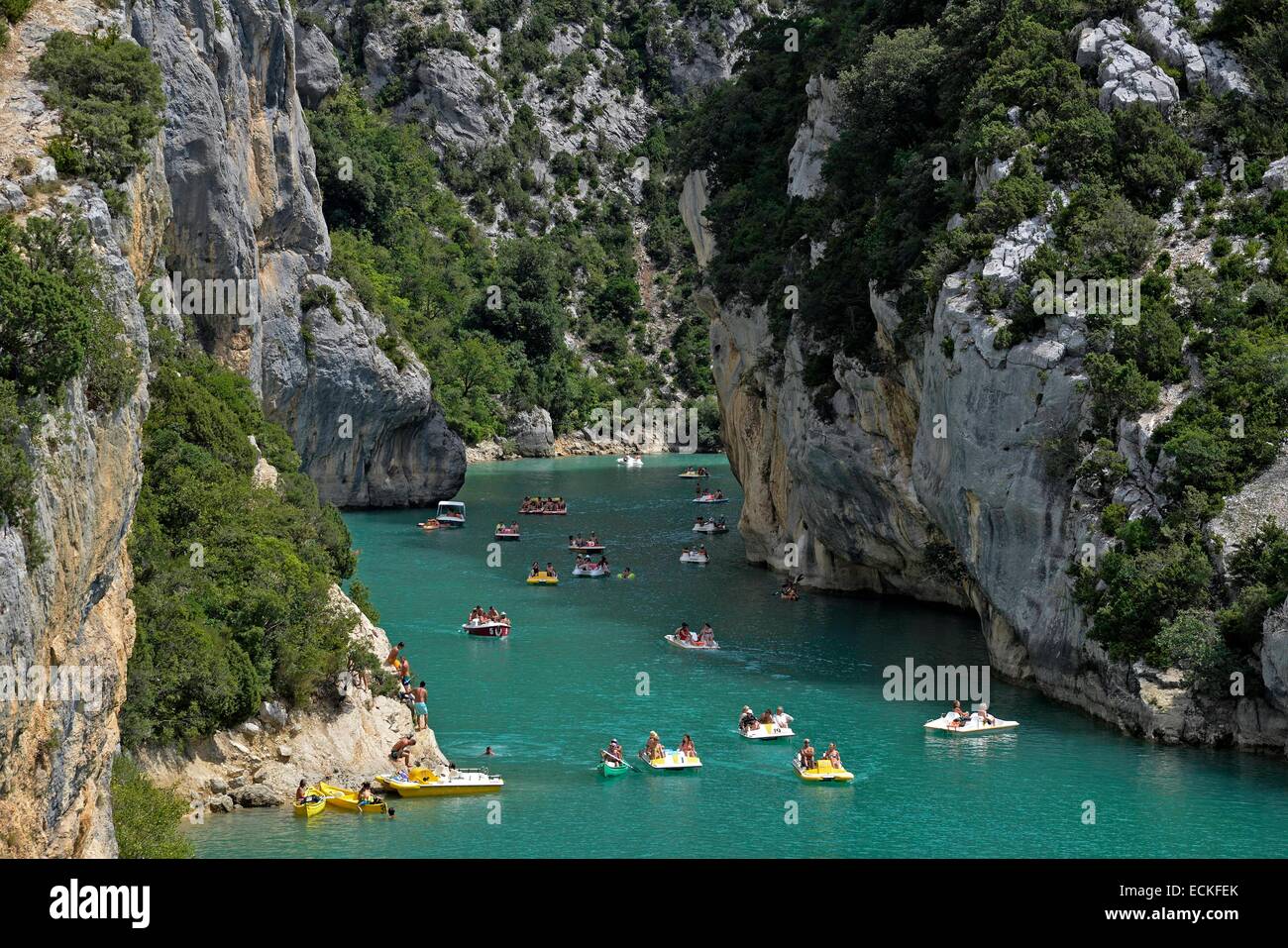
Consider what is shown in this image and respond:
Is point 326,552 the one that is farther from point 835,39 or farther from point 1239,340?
point 835,39

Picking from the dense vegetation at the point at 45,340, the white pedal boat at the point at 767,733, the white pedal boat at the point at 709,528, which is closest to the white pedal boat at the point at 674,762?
the white pedal boat at the point at 767,733

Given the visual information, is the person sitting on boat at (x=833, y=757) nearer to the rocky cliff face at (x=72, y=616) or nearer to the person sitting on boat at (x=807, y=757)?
the person sitting on boat at (x=807, y=757)

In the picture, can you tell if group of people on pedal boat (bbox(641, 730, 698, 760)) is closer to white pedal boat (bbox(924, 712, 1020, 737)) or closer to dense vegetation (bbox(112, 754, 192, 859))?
white pedal boat (bbox(924, 712, 1020, 737))

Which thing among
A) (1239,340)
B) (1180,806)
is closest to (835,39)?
(1239,340)

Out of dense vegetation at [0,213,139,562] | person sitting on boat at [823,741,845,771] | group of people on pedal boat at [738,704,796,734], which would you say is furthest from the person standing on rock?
dense vegetation at [0,213,139,562]

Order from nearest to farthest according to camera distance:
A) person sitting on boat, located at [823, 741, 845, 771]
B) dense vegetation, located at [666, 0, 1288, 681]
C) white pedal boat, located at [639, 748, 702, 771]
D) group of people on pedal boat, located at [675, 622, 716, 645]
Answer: person sitting on boat, located at [823, 741, 845, 771]
white pedal boat, located at [639, 748, 702, 771]
dense vegetation, located at [666, 0, 1288, 681]
group of people on pedal boat, located at [675, 622, 716, 645]
